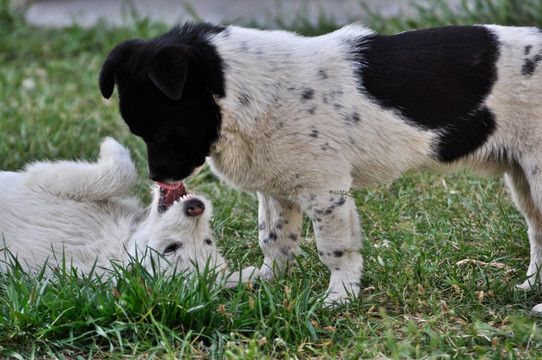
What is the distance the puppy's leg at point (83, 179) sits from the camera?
4078 millimetres

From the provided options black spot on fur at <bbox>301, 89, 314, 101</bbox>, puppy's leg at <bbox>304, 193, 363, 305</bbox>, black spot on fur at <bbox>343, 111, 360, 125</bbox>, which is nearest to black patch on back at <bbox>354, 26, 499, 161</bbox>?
black spot on fur at <bbox>343, 111, 360, 125</bbox>

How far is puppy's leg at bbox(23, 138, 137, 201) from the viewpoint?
408 cm

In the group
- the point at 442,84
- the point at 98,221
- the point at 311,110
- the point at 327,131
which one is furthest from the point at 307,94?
the point at 98,221

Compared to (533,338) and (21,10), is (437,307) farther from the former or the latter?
(21,10)

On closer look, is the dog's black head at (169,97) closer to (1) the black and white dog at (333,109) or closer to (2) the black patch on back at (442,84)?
(1) the black and white dog at (333,109)

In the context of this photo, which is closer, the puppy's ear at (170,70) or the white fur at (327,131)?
the puppy's ear at (170,70)

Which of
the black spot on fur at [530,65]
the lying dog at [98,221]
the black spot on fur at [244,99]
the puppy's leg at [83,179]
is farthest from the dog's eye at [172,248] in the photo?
the black spot on fur at [530,65]

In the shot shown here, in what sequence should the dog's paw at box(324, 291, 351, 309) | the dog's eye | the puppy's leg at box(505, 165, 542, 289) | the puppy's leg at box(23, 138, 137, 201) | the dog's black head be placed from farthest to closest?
the puppy's leg at box(23, 138, 137, 201), the dog's eye, the puppy's leg at box(505, 165, 542, 289), the dog's paw at box(324, 291, 351, 309), the dog's black head

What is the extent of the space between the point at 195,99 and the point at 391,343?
1260 mm

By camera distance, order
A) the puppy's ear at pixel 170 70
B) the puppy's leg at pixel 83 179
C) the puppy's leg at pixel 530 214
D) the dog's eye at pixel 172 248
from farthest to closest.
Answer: the puppy's leg at pixel 83 179 < the dog's eye at pixel 172 248 < the puppy's leg at pixel 530 214 < the puppy's ear at pixel 170 70

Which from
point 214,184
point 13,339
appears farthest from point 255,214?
point 13,339

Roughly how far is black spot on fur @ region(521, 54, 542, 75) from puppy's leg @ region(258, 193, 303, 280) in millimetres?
1213

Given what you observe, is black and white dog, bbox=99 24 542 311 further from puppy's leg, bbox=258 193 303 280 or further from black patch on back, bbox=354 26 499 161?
puppy's leg, bbox=258 193 303 280

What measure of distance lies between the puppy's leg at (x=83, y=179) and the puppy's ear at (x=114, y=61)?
771 mm
